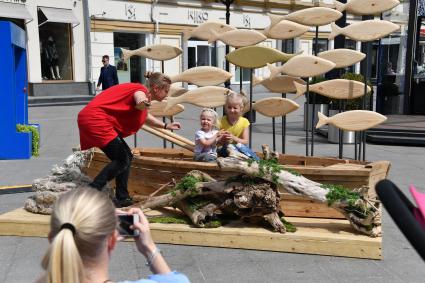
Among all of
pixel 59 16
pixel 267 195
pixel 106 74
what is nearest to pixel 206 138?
pixel 267 195

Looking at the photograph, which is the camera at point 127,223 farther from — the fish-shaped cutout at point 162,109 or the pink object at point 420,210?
the fish-shaped cutout at point 162,109

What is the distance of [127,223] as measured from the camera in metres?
1.91

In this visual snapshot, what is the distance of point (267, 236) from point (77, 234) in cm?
308

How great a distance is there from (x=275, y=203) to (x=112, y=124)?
1696 mm

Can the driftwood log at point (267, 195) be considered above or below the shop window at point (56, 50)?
below

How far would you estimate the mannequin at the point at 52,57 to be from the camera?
20.0 metres

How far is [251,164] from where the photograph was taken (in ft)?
14.7

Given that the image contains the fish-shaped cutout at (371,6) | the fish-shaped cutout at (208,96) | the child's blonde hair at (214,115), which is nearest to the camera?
the child's blonde hair at (214,115)

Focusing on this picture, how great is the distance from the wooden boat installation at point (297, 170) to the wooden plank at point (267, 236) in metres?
0.15

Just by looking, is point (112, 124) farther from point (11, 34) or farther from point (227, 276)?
point (11, 34)

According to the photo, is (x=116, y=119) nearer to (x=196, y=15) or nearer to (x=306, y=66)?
(x=306, y=66)

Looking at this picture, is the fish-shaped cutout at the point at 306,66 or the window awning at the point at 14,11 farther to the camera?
the window awning at the point at 14,11

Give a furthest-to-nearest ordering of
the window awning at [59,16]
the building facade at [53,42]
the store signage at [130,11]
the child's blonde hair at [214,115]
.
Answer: the store signage at [130,11] < the window awning at [59,16] < the building facade at [53,42] < the child's blonde hair at [214,115]

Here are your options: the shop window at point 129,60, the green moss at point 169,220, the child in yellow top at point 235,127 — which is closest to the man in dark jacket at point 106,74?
the shop window at point 129,60
